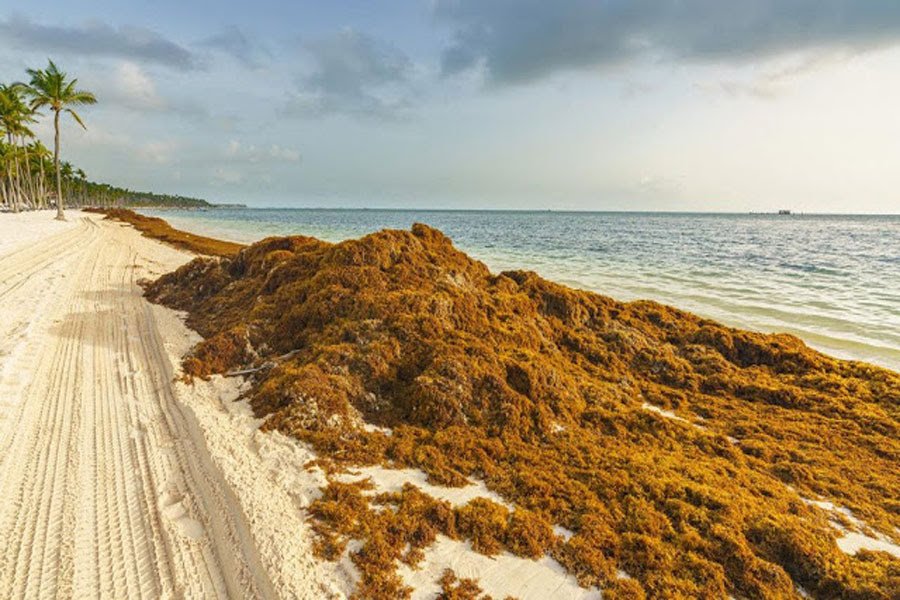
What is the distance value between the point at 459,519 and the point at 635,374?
581 cm

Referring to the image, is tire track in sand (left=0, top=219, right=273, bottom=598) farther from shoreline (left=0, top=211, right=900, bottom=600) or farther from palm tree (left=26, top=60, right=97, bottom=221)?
palm tree (left=26, top=60, right=97, bottom=221)

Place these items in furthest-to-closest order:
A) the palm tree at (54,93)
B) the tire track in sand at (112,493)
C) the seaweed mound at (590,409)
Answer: the palm tree at (54,93)
the seaweed mound at (590,409)
the tire track in sand at (112,493)

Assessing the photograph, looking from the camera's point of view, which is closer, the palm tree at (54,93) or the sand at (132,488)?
the sand at (132,488)

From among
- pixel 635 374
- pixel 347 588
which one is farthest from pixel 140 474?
pixel 635 374

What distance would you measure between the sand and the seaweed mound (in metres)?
0.97

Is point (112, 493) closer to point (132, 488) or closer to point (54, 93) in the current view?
point (132, 488)

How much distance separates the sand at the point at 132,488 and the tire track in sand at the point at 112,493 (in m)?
0.01

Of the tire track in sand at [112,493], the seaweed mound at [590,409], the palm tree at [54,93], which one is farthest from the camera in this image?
the palm tree at [54,93]

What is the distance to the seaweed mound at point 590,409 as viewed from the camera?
14.0 ft

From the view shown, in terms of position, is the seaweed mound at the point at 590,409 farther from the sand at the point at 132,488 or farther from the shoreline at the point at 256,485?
the sand at the point at 132,488

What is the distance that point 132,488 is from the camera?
4.68 m

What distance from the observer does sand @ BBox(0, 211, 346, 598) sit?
368 centimetres

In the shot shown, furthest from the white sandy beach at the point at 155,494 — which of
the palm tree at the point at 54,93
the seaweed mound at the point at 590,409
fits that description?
the palm tree at the point at 54,93

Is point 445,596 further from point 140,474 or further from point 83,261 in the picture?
point 83,261
